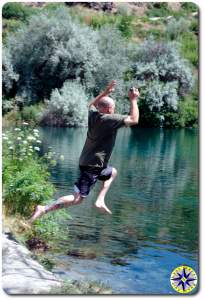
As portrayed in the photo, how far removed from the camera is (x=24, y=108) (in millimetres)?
27250

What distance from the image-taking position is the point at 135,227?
379 inches

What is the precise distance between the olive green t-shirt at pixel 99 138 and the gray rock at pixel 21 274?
1.08 meters

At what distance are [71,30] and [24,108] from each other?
6.08 meters

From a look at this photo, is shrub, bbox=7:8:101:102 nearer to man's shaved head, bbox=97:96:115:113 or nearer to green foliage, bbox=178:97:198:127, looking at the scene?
green foliage, bbox=178:97:198:127

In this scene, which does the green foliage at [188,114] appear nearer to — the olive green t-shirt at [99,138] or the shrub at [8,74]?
the shrub at [8,74]

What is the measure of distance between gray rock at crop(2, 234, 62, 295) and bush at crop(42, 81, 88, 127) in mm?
21258

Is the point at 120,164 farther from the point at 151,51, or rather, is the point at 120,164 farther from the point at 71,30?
the point at 151,51

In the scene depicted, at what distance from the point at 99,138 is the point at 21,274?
4.63 ft

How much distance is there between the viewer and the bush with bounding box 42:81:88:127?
1101 inches

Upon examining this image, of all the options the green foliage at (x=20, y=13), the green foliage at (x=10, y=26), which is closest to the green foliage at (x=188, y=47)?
the green foliage at (x=20, y=13)

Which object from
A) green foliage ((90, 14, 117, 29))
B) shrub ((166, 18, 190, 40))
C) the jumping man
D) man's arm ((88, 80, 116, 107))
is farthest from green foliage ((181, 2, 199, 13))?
green foliage ((90, 14, 117, 29))

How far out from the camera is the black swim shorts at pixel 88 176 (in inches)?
234

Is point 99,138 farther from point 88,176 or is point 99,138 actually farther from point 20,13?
point 20,13

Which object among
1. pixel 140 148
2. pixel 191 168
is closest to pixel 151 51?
pixel 140 148
